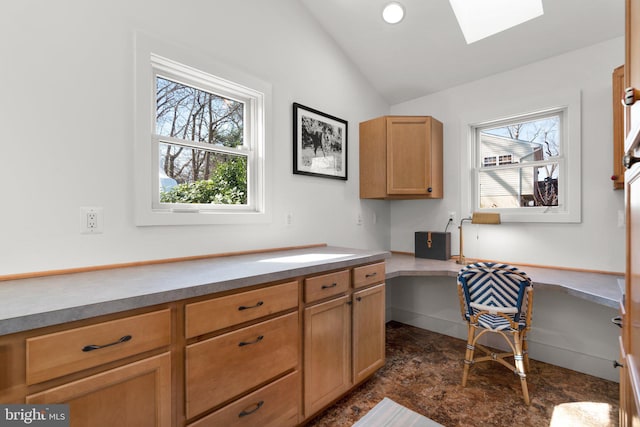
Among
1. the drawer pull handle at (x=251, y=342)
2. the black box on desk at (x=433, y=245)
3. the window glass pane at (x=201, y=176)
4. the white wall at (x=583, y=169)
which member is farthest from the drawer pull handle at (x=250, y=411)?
the white wall at (x=583, y=169)

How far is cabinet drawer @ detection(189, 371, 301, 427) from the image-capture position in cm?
132

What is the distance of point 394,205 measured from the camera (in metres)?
3.55

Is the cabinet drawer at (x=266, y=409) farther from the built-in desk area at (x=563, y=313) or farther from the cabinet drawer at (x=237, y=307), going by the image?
the built-in desk area at (x=563, y=313)

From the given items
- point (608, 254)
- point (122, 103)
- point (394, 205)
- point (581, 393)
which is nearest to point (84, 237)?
point (122, 103)

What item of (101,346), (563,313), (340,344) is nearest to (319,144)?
(340,344)

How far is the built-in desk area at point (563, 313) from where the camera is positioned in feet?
6.84

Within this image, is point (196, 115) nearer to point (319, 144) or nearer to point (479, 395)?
point (319, 144)

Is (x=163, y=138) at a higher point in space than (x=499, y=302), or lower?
higher

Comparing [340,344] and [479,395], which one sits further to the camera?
[479,395]

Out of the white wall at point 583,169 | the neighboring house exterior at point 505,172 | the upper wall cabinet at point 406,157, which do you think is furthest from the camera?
the upper wall cabinet at point 406,157

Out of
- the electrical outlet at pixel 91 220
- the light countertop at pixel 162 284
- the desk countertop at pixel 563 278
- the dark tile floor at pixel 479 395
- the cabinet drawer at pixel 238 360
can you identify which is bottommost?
the dark tile floor at pixel 479 395

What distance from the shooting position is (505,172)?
9.52 feet

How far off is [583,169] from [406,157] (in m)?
1.38

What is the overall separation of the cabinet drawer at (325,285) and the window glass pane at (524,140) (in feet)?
6.93
